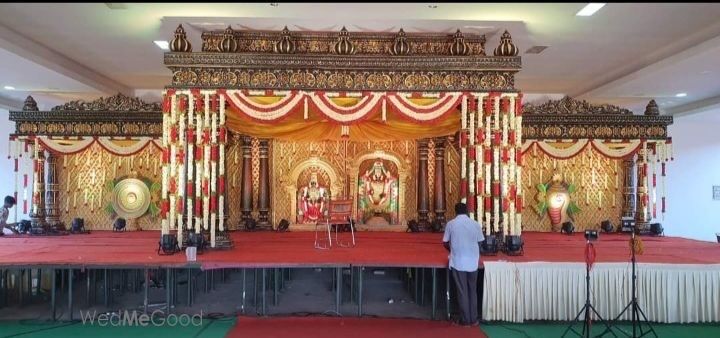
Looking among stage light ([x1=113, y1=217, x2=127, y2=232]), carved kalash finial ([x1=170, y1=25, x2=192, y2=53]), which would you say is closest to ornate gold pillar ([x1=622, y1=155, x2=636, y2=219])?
carved kalash finial ([x1=170, y1=25, x2=192, y2=53])

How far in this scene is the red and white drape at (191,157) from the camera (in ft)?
23.0

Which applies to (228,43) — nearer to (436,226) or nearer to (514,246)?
(514,246)

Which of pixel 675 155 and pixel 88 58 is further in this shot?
pixel 675 155

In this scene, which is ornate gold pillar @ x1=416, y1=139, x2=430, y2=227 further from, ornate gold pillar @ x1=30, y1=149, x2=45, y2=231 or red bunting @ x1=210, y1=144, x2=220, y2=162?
ornate gold pillar @ x1=30, y1=149, x2=45, y2=231

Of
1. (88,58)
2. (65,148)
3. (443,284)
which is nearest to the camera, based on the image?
(443,284)

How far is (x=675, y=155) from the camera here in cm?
1386

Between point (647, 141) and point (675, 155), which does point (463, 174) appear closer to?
point (647, 141)

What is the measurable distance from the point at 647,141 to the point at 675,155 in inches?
148

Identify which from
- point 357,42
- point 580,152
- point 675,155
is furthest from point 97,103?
point 675,155

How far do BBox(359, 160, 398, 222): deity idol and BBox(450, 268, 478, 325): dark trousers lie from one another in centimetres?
567

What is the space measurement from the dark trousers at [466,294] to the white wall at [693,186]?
10620 millimetres

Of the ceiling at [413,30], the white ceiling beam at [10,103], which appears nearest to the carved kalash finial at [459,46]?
the ceiling at [413,30]

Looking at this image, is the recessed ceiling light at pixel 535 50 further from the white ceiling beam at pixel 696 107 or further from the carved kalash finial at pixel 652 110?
the white ceiling beam at pixel 696 107

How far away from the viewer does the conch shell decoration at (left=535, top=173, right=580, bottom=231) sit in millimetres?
11570
